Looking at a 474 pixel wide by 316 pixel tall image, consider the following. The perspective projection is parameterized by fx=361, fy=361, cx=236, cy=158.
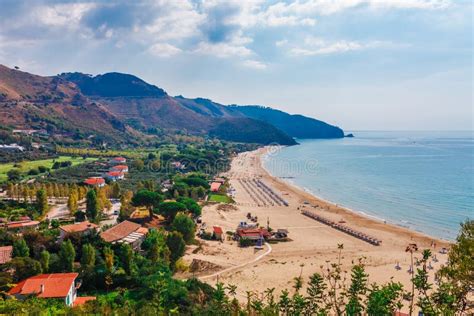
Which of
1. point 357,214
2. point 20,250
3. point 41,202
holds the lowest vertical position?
point 357,214

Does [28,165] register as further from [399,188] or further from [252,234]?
[399,188]

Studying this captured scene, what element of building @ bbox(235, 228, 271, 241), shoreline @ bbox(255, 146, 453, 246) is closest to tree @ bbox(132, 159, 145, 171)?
shoreline @ bbox(255, 146, 453, 246)

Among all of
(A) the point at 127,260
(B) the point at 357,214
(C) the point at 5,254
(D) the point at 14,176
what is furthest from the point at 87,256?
(D) the point at 14,176

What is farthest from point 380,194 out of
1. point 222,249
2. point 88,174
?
point 88,174

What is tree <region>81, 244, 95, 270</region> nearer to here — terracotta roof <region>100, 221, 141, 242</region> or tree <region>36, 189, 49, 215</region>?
terracotta roof <region>100, 221, 141, 242</region>

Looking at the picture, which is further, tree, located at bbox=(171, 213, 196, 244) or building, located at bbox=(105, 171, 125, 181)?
building, located at bbox=(105, 171, 125, 181)

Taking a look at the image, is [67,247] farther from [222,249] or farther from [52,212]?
[52,212]
